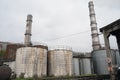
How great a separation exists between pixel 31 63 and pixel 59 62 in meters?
4.62

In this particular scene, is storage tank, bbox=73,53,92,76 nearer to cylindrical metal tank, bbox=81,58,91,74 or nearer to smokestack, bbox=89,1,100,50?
cylindrical metal tank, bbox=81,58,91,74

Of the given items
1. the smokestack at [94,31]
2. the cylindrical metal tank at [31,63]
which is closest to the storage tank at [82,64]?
the smokestack at [94,31]

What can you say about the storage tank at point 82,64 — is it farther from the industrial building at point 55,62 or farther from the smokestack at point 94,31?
the smokestack at point 94,31

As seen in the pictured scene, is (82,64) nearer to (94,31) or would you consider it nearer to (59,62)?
(59,62)

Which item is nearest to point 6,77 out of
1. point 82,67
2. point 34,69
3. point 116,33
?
point 34,69

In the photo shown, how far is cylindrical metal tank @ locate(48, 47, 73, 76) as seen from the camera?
22.9 metres

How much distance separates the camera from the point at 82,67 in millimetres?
27688

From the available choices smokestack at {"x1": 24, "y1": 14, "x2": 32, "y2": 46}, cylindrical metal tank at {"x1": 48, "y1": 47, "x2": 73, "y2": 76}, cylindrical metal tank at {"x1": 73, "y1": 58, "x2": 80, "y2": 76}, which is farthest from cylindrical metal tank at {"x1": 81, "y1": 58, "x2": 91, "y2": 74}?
smokestack at {"x1": 24, "y1": 14, "x2": 32, "y2": 46}

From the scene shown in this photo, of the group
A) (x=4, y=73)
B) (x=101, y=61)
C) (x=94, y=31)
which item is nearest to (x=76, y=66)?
(x=101, y=61)

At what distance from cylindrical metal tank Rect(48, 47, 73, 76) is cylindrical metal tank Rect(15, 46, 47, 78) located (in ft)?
4.16

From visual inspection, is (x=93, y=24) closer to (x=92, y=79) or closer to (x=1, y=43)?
(x=92, y=79)

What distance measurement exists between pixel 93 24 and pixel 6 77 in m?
23.5

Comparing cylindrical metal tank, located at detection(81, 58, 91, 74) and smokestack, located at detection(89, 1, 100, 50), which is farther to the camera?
smokestack, located at detection(89, 1, 100, 50)

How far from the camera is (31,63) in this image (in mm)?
21578
